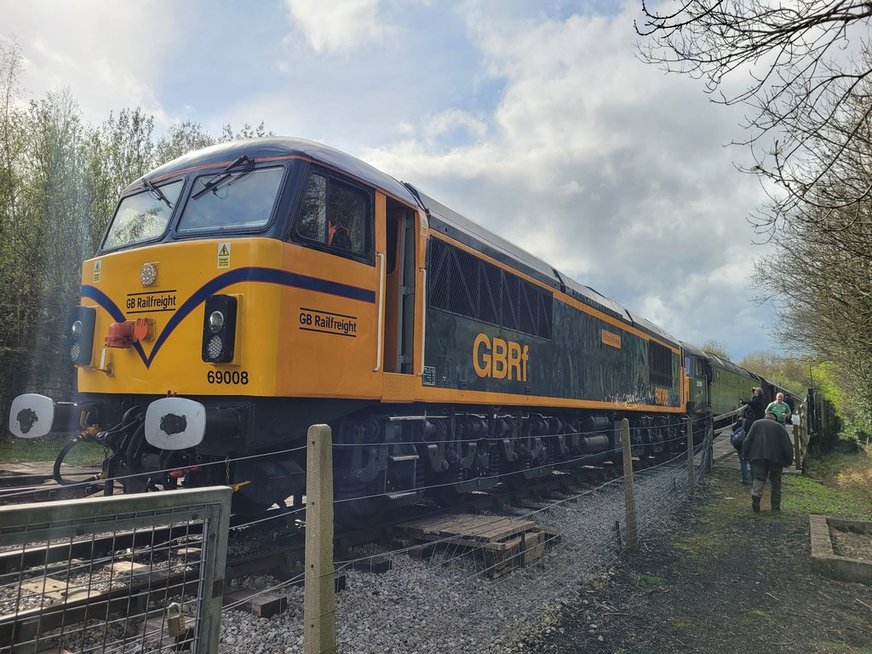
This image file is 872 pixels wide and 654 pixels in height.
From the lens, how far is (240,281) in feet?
15.4

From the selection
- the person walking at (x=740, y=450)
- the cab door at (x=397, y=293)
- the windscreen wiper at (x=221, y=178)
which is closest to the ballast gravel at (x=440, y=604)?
the cab door at (x=397, y=293)

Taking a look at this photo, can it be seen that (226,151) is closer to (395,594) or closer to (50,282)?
(395,594)

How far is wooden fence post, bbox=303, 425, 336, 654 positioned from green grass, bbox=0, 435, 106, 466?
11045 millimetres

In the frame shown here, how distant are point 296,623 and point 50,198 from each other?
17603 millimetres

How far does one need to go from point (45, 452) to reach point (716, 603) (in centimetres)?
1544

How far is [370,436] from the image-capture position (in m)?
5.74

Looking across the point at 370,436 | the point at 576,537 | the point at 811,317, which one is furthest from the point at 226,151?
the point at 811,317

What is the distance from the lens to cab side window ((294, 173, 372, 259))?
5.09 m

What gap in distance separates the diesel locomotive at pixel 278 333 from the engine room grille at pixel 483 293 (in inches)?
1.3

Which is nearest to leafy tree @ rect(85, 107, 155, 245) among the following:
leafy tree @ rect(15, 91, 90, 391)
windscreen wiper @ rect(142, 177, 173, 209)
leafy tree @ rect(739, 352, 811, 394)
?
leafy tree @ rect(15, 91, 90, 391)

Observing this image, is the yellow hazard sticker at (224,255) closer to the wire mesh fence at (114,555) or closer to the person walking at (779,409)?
the wire mesh fence at (114,555)

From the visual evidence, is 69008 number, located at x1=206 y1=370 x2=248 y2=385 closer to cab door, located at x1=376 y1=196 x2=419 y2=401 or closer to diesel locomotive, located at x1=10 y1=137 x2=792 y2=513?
diesel locomotive, located at x1=10 y1=137 x2=792 y2=513

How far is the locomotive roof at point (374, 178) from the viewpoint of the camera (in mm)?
5258

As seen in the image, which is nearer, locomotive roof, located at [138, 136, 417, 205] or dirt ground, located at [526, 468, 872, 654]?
dirt ground, located at [526, 468, 872, 654]
